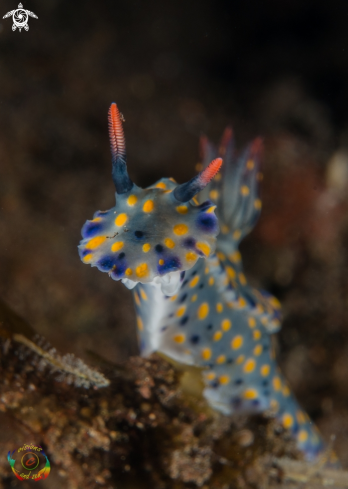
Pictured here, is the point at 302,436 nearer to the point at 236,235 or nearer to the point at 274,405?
the point at 274,405

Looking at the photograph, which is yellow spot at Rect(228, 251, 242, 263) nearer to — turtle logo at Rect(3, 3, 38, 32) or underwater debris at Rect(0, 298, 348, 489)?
underwater debris at Rect(0, 298, 348, 489)

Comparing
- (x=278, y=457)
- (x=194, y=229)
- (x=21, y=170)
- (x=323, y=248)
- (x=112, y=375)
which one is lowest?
(x=112, y=375)

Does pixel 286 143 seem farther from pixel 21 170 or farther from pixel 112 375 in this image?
pixel 112 375

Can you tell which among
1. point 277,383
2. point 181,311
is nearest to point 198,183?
point 181,311

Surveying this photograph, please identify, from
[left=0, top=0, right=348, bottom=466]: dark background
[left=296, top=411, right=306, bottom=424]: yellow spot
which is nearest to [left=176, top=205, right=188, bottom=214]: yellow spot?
[left=0, top=0, right=348, bottom=466]: dark background

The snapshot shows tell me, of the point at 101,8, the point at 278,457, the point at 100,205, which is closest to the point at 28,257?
the point at 100,205

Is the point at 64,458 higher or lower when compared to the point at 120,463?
lower

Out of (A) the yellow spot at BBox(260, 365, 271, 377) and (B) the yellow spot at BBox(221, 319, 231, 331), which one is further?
(A) the yellow spot at BBox(260, 365, 271, 377)
